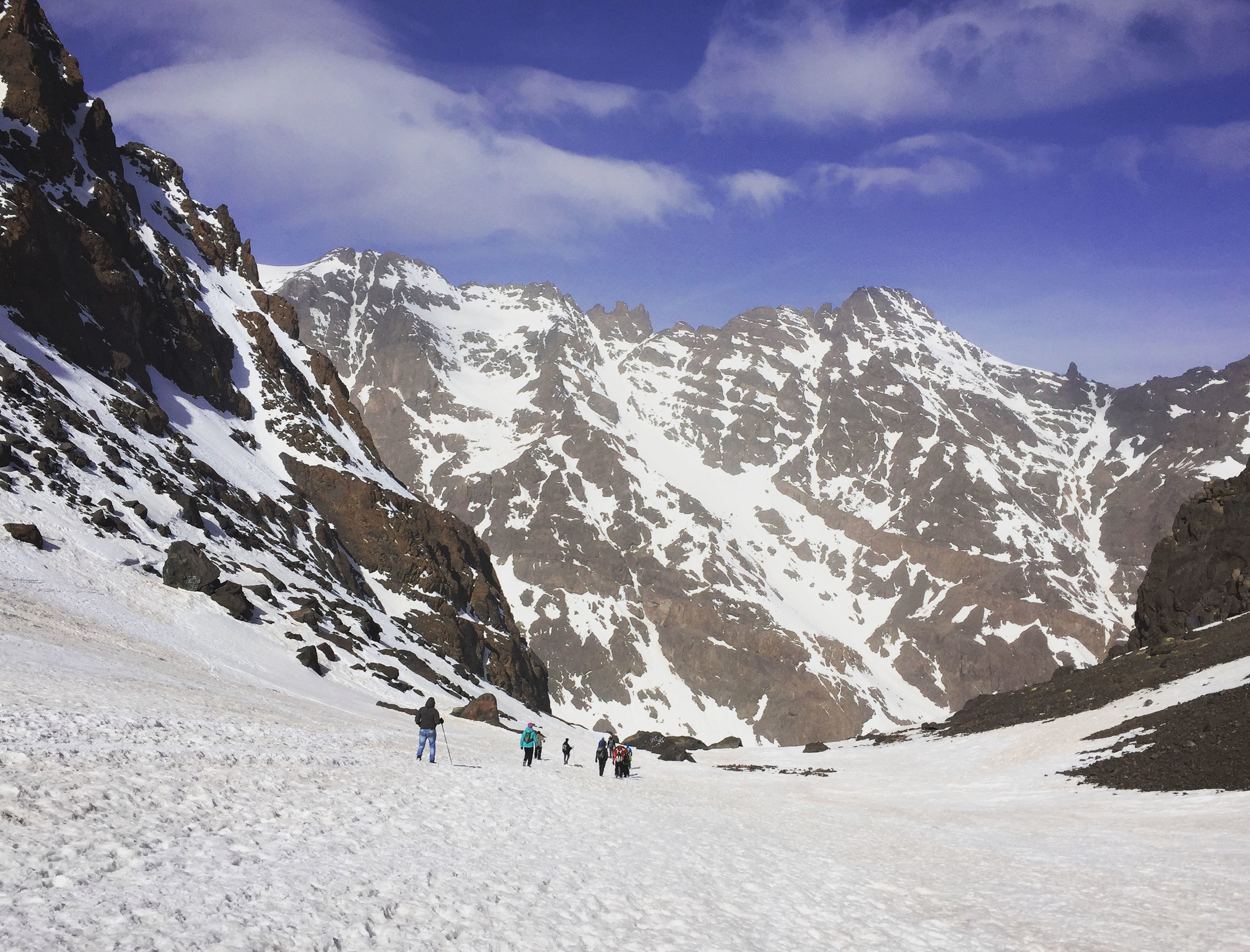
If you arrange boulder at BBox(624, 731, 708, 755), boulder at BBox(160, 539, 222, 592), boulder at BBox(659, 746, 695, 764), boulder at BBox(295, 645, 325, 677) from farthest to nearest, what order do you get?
boulder at BBox(624, 731, 708, 755), boulder at BBox(659, 746, 695, 764), boulder at BBox(160, 539, 222, 592), boulder at BBox(295, 645, 325, 677)

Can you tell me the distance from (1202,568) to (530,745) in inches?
1959

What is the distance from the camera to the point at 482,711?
48.2m

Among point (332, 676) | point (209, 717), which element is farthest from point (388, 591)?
point (209, 717)

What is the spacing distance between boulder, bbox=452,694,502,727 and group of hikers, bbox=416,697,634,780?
Result: 13438 millimetres

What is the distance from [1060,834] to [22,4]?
104418mm

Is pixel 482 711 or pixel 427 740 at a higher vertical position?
pixel 427 740

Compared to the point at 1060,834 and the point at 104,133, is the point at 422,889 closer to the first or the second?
the point at 1060,834

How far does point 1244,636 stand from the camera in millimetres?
39312

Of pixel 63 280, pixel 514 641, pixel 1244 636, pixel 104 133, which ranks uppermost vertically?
pixel 104 133

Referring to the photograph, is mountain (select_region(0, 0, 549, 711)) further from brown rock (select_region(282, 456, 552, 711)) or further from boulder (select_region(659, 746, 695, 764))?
boulder (select_region(659, 746, 695, 764))

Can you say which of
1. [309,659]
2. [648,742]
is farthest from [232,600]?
[648,742]

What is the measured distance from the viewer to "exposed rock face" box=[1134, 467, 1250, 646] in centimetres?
5188

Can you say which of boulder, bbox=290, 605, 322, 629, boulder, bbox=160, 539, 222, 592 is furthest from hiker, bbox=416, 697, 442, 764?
boulder, bbox=290, 605, 322, 629

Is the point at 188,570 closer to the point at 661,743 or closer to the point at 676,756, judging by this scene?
the point at 676,756
